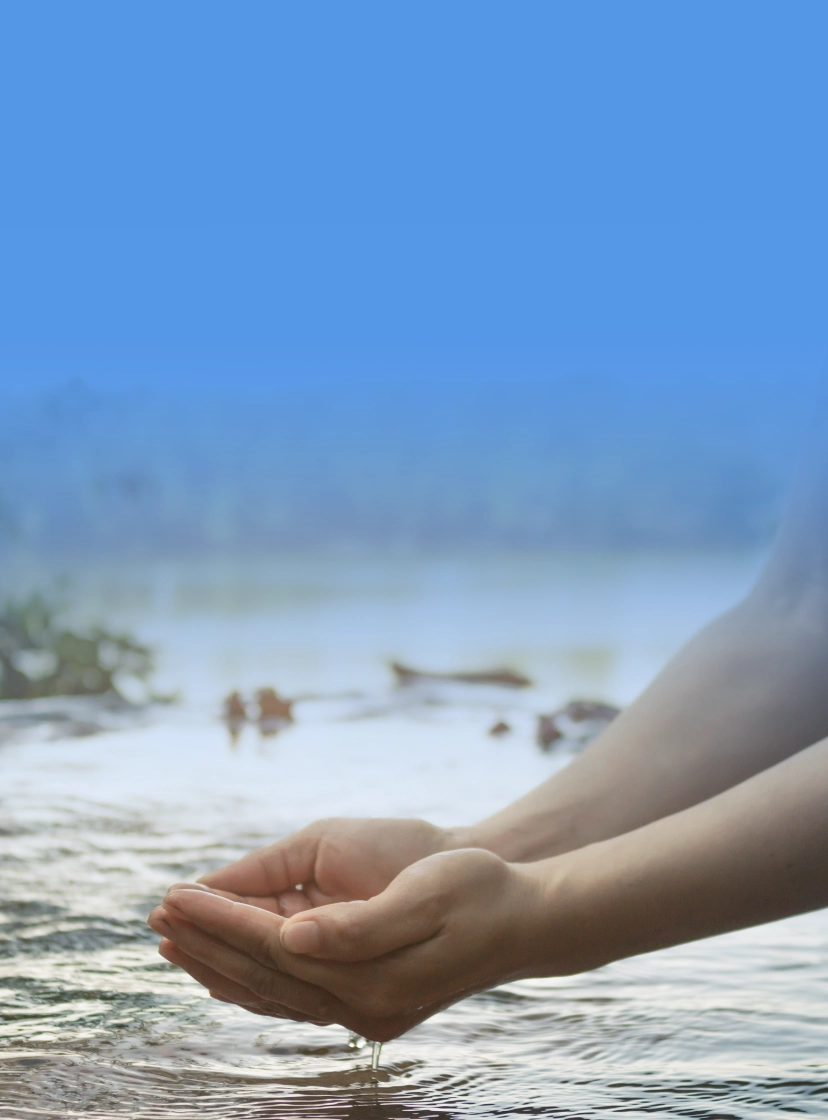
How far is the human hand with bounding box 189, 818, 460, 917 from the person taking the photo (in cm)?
77

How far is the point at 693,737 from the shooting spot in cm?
87

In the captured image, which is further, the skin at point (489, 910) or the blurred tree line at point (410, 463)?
the blurred tree line at point (410, 463)

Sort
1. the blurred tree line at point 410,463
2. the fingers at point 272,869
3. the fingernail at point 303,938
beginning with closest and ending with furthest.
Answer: the fingernail at point 303,938
the fingers at point 272,869
the blurred tree line at point 410,463

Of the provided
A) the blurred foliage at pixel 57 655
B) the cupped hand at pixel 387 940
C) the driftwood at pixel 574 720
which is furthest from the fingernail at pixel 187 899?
the blurred foliage at pixel 57 655

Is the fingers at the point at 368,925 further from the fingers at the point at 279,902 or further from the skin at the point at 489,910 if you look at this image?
the fingers at the point at 279,902

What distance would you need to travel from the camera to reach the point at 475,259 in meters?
5.40

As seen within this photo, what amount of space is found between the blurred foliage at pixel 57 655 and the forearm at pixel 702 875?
2558 millimetres

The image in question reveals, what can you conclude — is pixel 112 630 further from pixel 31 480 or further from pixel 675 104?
pixel 675 104

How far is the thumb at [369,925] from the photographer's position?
0.59 meters

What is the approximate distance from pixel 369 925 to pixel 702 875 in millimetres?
184

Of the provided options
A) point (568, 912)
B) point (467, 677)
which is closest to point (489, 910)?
point (568, 912)

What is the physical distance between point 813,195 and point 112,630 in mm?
4278

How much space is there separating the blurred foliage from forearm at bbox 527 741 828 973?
2558 millimetres

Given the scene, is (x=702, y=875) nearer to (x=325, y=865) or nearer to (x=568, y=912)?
(x=568, y=912)
